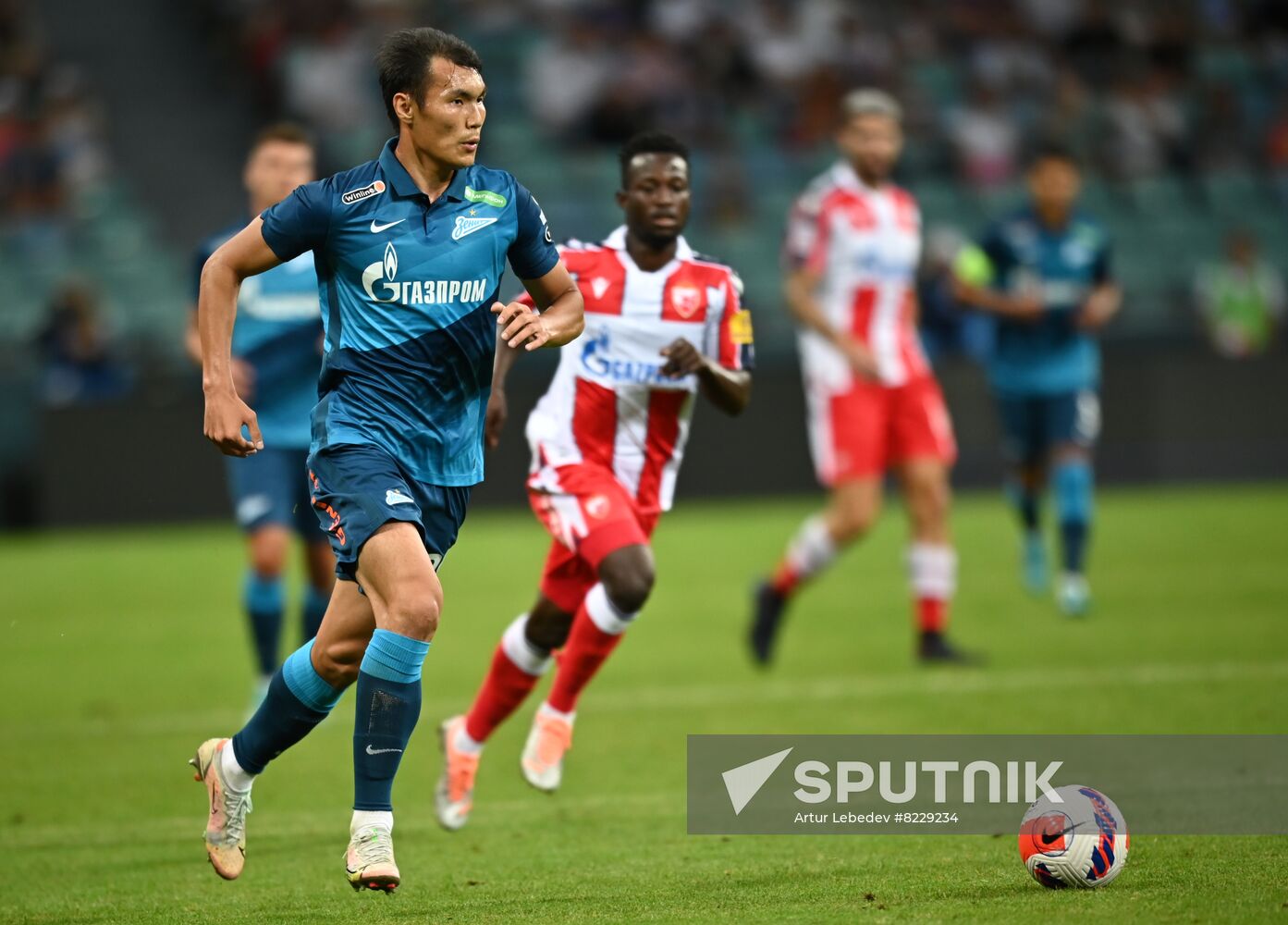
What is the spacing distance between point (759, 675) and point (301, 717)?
457cm

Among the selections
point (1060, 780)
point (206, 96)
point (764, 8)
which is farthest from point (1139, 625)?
point (206, 96)

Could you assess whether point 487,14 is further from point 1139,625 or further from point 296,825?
point 296,825

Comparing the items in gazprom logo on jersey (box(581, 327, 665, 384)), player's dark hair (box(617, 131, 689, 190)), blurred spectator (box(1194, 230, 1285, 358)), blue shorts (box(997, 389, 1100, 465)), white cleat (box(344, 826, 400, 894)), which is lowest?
white cleat (box(344, 826, 400, 894))

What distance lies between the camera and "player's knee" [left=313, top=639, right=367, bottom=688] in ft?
17.0

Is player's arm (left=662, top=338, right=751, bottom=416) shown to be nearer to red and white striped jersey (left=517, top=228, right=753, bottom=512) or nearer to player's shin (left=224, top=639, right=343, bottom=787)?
red and white striped jersey (left=517, top=228, right=753, bottom=512)

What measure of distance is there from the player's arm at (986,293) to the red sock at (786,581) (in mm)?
2519

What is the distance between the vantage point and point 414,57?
205 inches

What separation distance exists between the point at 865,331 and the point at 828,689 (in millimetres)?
2158

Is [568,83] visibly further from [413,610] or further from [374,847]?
[374,847]

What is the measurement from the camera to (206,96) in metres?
22.6

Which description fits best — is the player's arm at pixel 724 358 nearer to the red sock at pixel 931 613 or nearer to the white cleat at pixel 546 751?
the white cleat at pixel 546 751

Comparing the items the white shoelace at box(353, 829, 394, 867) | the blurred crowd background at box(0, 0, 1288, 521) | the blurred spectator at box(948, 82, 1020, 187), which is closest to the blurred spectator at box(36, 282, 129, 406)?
the blurred crowd background at box(0, 0, 1288, 521)

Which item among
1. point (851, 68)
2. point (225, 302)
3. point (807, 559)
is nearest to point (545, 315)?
point (225, 302)

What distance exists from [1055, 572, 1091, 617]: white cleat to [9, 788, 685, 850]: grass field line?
5111mm
